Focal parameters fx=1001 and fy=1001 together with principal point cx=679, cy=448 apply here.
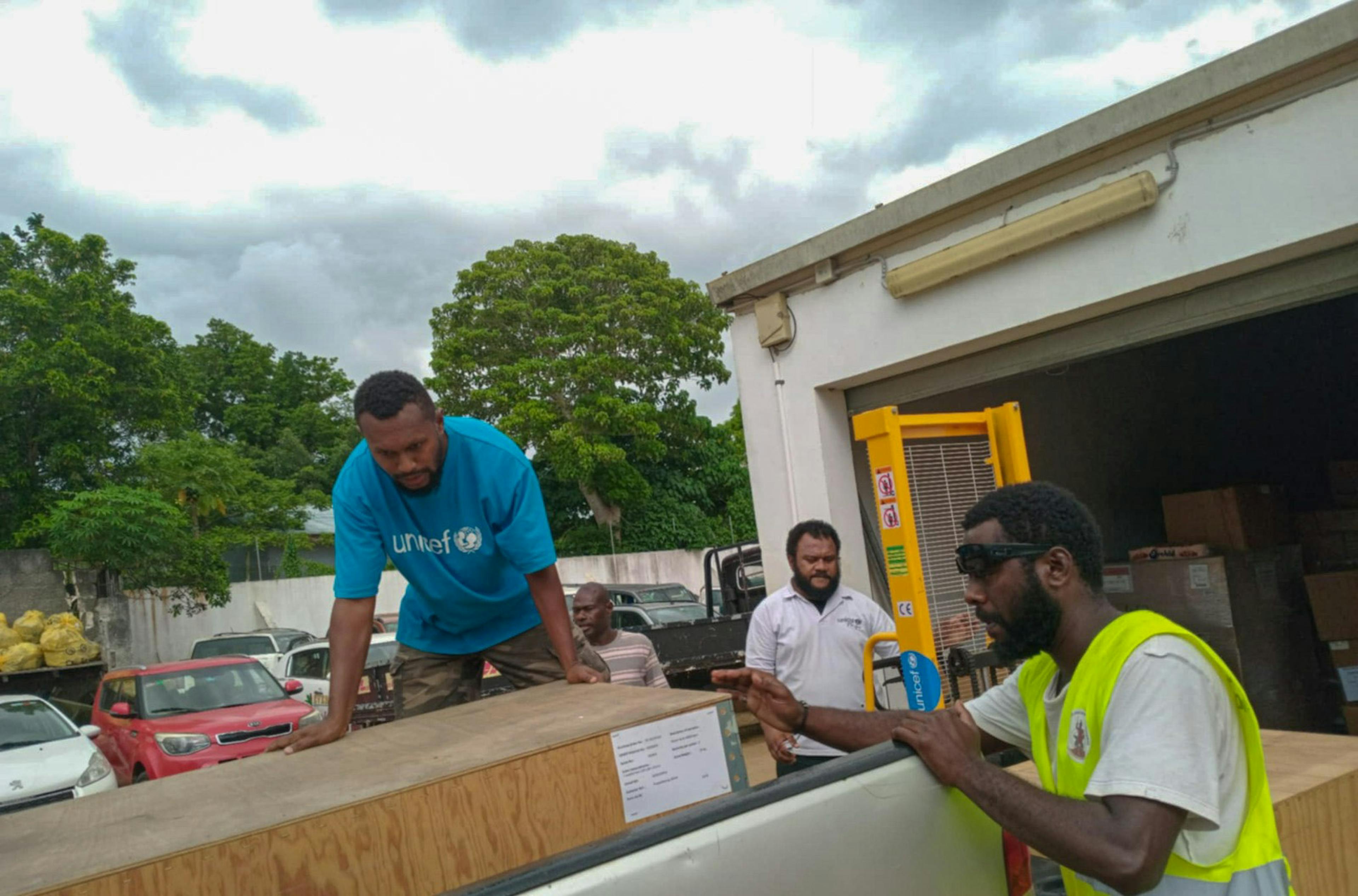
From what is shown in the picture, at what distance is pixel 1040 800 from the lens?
172cm

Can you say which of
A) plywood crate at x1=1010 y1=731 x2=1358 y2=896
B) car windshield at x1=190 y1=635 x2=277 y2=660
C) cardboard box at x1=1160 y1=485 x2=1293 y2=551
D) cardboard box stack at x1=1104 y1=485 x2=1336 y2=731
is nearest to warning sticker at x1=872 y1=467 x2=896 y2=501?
plywood crate at x1=1010 y1=731 x2=1358 y2=896

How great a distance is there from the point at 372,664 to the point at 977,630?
762 centimetres

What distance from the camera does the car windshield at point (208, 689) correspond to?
994 centimetres

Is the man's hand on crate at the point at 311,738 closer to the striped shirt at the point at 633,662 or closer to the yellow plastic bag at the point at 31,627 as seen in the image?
the striped shirt at the point at 633,662

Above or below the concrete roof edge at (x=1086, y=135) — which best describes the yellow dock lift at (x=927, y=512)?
below

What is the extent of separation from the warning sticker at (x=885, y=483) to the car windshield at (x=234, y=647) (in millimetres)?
16217

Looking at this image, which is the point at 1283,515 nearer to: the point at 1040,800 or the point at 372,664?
the point at 1040,800

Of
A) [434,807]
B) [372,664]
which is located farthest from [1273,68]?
[372,664]

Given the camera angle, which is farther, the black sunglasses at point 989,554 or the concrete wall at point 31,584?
the concrete wall at point 31,584

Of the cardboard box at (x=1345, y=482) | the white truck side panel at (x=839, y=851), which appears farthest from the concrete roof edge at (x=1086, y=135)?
the cardboard box at (x=1345, y=482)

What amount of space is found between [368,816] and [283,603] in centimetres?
2462

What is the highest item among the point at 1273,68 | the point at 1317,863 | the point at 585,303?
the point at 585,303

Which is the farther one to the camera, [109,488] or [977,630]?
[109,488]

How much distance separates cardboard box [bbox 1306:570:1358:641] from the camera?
6.77 metres
